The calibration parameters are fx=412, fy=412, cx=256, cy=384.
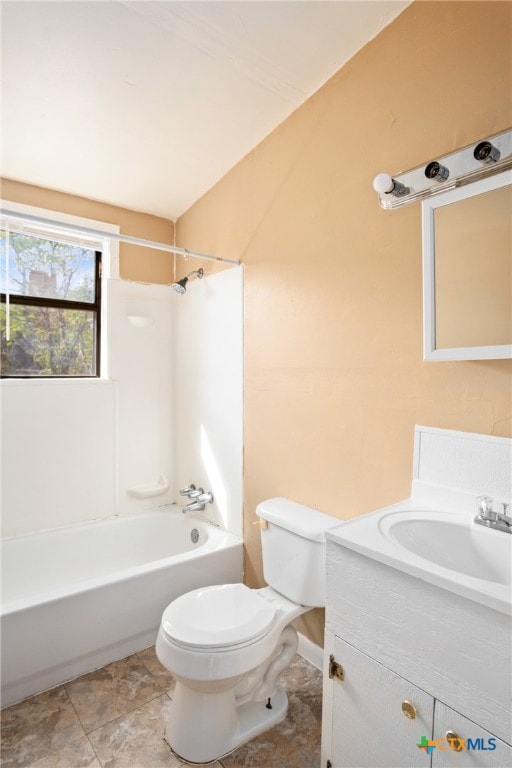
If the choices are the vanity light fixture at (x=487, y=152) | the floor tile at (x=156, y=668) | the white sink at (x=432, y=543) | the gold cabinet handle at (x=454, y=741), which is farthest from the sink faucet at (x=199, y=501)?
the vanity light fixture at (x=487, y=152)

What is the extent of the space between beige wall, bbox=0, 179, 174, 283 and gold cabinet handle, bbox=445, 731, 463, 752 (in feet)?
8.56

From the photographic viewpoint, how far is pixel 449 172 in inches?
50.7

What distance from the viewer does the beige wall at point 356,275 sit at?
1.30 metres

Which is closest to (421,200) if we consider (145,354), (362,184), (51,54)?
(362,184)

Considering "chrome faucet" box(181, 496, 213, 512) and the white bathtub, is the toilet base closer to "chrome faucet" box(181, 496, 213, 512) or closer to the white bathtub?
the white bathtub

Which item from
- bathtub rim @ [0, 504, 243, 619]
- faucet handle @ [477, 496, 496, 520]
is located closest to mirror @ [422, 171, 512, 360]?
faucet handle @ [477, 496, 496, 520]

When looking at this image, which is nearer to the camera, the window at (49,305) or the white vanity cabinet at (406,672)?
the white vanity cabinet at (406,672)

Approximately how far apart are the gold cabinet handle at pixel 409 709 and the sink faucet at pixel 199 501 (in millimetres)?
1633

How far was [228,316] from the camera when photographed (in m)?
2.35

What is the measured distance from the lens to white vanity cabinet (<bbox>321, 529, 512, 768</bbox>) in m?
0.83

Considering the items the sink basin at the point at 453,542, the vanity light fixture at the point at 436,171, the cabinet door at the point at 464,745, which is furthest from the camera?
the vanity light fixture at the point at 436,171

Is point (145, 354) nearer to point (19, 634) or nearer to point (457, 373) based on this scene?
point (19, 634)

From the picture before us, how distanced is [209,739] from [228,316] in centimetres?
185

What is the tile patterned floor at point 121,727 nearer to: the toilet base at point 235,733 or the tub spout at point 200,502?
the toilet base at point 235,733
